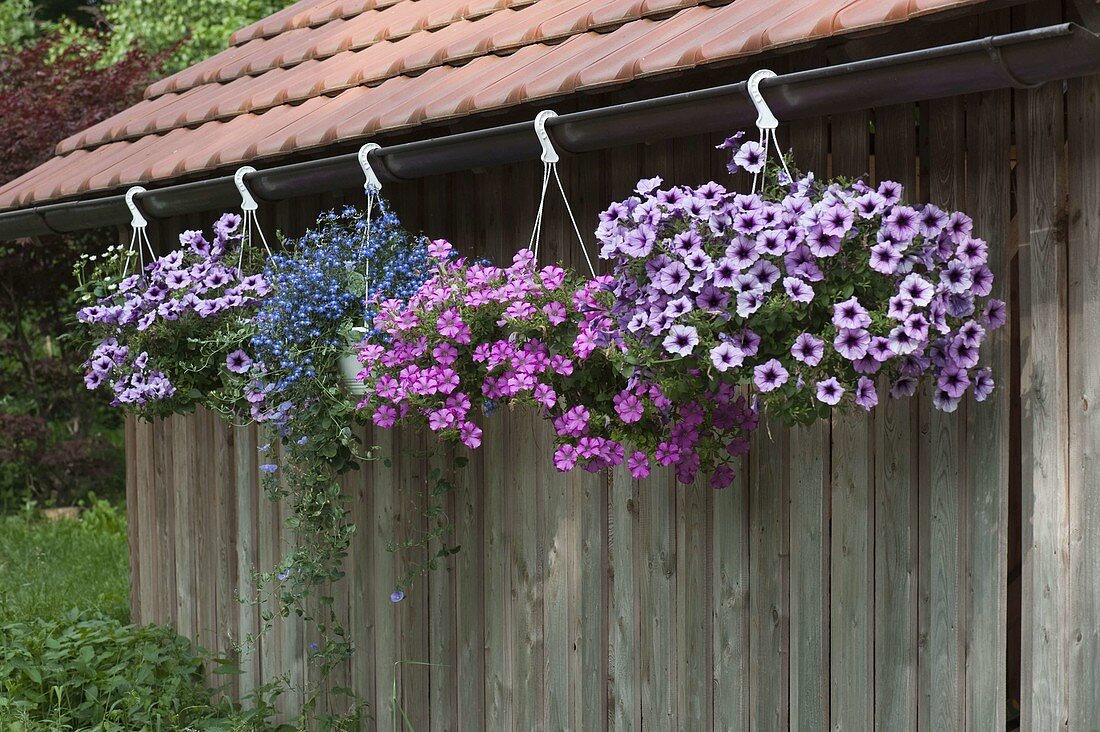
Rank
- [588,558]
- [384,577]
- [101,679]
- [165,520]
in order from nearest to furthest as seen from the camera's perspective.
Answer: [588,558], [384,577], [101,679], [165,520]

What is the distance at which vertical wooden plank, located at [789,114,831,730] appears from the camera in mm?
3332

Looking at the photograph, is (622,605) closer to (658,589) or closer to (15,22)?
(658,589)

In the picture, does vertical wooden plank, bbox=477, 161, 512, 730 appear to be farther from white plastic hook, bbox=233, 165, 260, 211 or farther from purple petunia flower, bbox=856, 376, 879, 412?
purple petunia flower, bbox=856, 376, 879, 412

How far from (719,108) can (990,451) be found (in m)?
1.07

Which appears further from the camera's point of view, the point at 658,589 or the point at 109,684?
the point at 109,684

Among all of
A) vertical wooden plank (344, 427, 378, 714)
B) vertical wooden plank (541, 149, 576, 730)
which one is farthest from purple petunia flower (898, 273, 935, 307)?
vertical wooden plank (344, 427, 378, 714)

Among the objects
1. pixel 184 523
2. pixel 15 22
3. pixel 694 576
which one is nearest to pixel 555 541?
pixel 694 576

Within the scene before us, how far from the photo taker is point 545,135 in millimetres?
3506

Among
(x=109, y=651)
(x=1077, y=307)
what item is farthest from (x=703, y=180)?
(x=109, y=651)

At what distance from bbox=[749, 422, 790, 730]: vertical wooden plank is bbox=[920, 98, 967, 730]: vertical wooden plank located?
1.39 feet

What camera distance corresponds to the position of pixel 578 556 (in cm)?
393

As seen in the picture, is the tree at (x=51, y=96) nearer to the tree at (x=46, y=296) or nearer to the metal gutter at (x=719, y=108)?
the tree at (x=46, y=296)

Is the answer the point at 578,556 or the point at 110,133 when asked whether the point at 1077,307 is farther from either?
the point at 110,133

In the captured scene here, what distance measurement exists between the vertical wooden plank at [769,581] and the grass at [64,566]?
3982 mm
